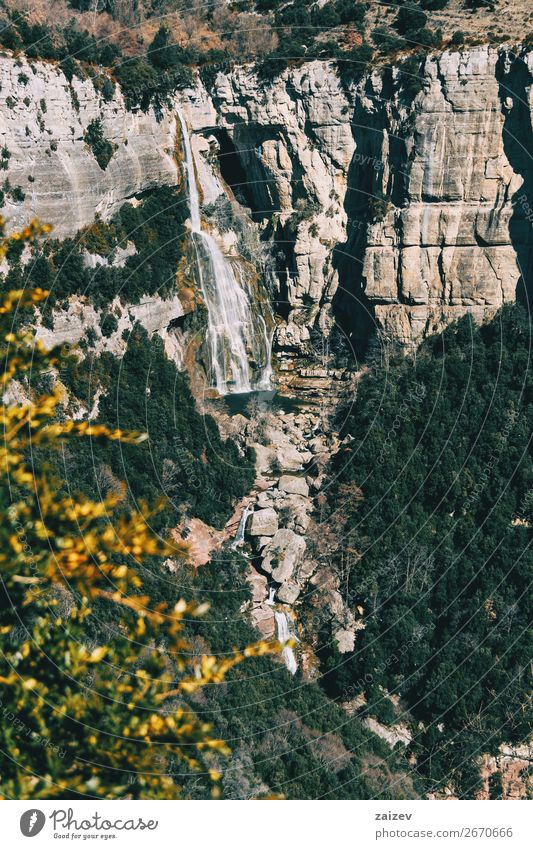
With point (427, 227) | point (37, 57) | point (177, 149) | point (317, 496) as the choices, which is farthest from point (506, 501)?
point (37, 57)

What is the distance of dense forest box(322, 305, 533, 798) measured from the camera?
36219 mm

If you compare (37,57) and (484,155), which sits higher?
(37,57)

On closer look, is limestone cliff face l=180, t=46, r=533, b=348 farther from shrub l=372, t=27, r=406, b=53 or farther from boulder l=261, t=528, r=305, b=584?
boulder l=261, t=528, r=305, b=584

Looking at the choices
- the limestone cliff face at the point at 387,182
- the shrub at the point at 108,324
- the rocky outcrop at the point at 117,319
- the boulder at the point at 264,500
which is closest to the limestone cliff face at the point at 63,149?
the rocky outcrop at the point at 117,319

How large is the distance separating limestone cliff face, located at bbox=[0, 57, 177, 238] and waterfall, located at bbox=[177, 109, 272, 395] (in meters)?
4.19

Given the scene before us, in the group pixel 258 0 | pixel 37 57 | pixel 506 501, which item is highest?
pixel 258 0

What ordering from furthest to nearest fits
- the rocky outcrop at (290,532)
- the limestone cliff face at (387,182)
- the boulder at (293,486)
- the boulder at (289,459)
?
1. the boulder at (289,459)
2. the limestone cliff face at (387,182)
3. the boulder at (293,486)
4. the rocky outcrop at (290,532)

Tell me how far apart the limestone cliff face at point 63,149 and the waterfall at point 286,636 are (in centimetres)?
2102

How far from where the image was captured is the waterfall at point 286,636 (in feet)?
125

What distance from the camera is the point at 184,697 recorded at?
109 ft

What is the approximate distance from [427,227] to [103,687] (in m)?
40.7

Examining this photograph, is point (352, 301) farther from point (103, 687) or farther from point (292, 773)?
point (103, 687)

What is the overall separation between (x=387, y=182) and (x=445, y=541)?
68.3 ft

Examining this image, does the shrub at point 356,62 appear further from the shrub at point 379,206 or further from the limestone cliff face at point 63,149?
the limestone cliff face at point 63,149
